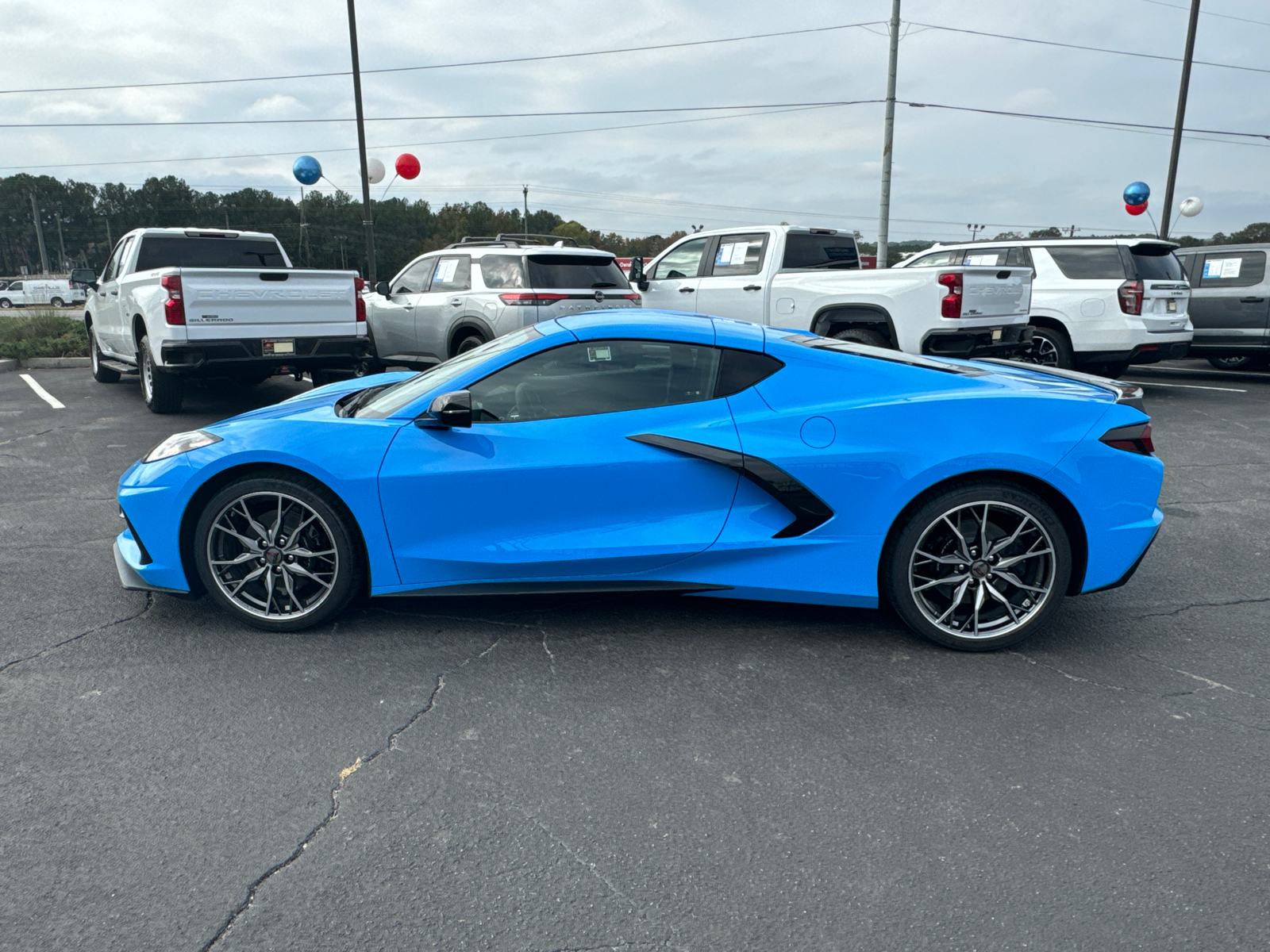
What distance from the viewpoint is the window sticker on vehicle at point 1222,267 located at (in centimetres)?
1292

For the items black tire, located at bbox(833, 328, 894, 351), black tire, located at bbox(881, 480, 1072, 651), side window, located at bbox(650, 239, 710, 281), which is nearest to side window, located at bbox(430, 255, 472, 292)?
side window, located at bbox(650, 239, 710, 281)

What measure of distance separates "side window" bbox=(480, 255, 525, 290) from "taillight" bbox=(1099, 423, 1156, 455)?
24.0 feet

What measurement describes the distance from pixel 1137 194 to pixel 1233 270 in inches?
530

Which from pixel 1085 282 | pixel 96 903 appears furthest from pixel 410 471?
pixel 1085 282

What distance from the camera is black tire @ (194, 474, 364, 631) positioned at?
155 inches

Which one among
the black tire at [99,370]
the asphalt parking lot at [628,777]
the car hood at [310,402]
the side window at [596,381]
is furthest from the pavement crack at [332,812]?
the black tire at [99,370]

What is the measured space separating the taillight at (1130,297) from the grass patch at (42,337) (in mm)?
16030

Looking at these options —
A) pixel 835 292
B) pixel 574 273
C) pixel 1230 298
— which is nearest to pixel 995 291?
pixel 835 292

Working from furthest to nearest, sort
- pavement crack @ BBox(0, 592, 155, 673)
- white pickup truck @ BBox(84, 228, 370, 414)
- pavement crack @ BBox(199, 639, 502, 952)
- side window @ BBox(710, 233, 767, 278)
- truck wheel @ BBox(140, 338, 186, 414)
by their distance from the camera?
side window @ BBox(710, 233, 767, 278) → truck wheel @ BBox(140, 338, 186, 414) → white pickup truck @ BBox(84, 228, 370, 414) → pavement crack @ BBox(0, 592, 155, 673) → pavement crack @ BBox(199, 639, 502, 952)

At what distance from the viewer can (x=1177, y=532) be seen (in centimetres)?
566

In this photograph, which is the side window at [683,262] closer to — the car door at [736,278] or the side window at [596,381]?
the car door at [736,278]

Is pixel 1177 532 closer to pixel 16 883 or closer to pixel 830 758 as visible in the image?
pixel 830 758

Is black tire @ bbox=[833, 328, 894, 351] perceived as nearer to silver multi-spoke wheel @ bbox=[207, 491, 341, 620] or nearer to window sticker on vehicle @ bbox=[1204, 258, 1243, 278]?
window sticker on vehicle @ bbox=[1204, 258, 1243, 278]

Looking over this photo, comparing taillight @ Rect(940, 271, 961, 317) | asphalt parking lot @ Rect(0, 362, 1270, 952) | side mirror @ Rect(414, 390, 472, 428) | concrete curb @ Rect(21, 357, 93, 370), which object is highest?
taillight @ Rect(940, 271, 961, 317)
